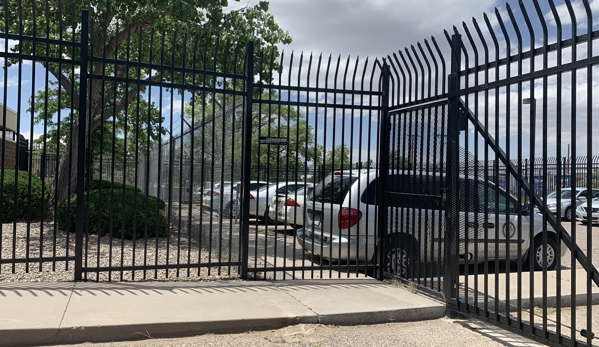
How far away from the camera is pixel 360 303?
18.4 feet

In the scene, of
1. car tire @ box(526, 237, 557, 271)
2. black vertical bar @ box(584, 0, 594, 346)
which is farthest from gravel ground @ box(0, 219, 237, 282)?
car tire @ box(526, 237, 557, 271)

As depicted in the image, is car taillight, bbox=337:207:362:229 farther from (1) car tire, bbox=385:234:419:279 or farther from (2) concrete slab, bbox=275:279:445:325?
(2) concrete slab, bbox=275:279:445:325

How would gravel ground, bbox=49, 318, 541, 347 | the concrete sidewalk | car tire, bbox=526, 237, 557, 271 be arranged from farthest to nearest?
car tire, bbox=526, 237, 557, 271 → gravel ground, bbox=49, 318, 541, 347 → the concrete sidewalk

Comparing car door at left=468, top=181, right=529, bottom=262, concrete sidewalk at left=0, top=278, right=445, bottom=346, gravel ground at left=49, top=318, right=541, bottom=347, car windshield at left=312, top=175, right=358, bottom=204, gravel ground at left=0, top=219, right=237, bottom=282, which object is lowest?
gravel ground at left=49, top=318, right=541, bottom=347

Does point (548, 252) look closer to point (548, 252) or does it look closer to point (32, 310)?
point (548, 252)

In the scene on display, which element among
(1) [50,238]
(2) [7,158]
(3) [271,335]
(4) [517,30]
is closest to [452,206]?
(4) [517,30]

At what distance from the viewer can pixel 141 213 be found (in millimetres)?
9773

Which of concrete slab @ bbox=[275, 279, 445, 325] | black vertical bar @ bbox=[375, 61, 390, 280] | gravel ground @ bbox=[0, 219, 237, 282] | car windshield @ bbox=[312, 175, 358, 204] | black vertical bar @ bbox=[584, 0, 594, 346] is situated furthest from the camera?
car windshield @ bbox=[312, 175, 358, 204]

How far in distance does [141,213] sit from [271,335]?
578 centimetres

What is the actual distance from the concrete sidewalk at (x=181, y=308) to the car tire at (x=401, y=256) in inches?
11.5

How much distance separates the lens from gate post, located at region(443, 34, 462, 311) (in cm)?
545

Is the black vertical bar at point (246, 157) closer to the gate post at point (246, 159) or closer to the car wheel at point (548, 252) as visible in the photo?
the gate post at point (246, 159)

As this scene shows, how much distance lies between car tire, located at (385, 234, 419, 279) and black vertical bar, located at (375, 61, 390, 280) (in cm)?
11

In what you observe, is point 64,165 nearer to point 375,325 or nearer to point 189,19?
point 189,19
